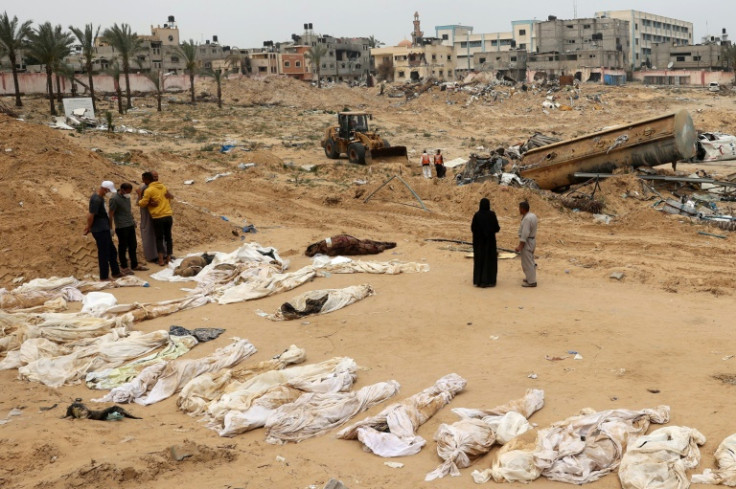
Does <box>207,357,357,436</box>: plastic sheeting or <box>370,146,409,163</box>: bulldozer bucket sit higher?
<box>370,146,409,163</box>: bulldozer bucket

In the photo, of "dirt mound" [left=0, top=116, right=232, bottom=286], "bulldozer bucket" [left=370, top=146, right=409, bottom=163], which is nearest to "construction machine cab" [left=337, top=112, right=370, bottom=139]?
"bulldozer bucket" [left=370, top=146, right=409, bottom=163]

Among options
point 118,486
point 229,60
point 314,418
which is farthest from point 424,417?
point 229,60

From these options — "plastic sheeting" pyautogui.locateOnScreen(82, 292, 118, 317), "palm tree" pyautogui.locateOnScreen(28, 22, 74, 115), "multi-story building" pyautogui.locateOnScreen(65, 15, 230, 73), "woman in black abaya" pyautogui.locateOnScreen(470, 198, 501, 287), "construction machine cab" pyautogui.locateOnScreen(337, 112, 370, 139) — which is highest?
"multi-story building" pyautogui.locateOnScreen(65, 15, 230, 73)

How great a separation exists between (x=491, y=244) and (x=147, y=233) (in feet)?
17.9

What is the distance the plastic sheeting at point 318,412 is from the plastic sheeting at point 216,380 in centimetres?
87

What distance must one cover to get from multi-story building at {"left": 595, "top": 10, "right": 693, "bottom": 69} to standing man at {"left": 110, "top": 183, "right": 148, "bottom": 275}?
8187 cm

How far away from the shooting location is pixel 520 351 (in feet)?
24.9

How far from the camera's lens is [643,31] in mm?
92688

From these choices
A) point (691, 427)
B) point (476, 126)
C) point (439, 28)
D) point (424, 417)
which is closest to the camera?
point (691, 427)

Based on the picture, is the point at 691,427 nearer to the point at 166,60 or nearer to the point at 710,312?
the point at 710,312

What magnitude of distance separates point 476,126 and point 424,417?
34599 mm

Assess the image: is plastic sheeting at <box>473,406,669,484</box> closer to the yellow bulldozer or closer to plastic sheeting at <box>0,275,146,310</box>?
plastic sheeting at <box>0,275,146,310</box>

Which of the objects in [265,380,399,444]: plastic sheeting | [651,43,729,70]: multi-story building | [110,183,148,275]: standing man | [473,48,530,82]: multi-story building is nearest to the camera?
[265,380,399,444]: plastic sheeting

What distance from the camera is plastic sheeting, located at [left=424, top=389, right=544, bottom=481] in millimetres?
5223
